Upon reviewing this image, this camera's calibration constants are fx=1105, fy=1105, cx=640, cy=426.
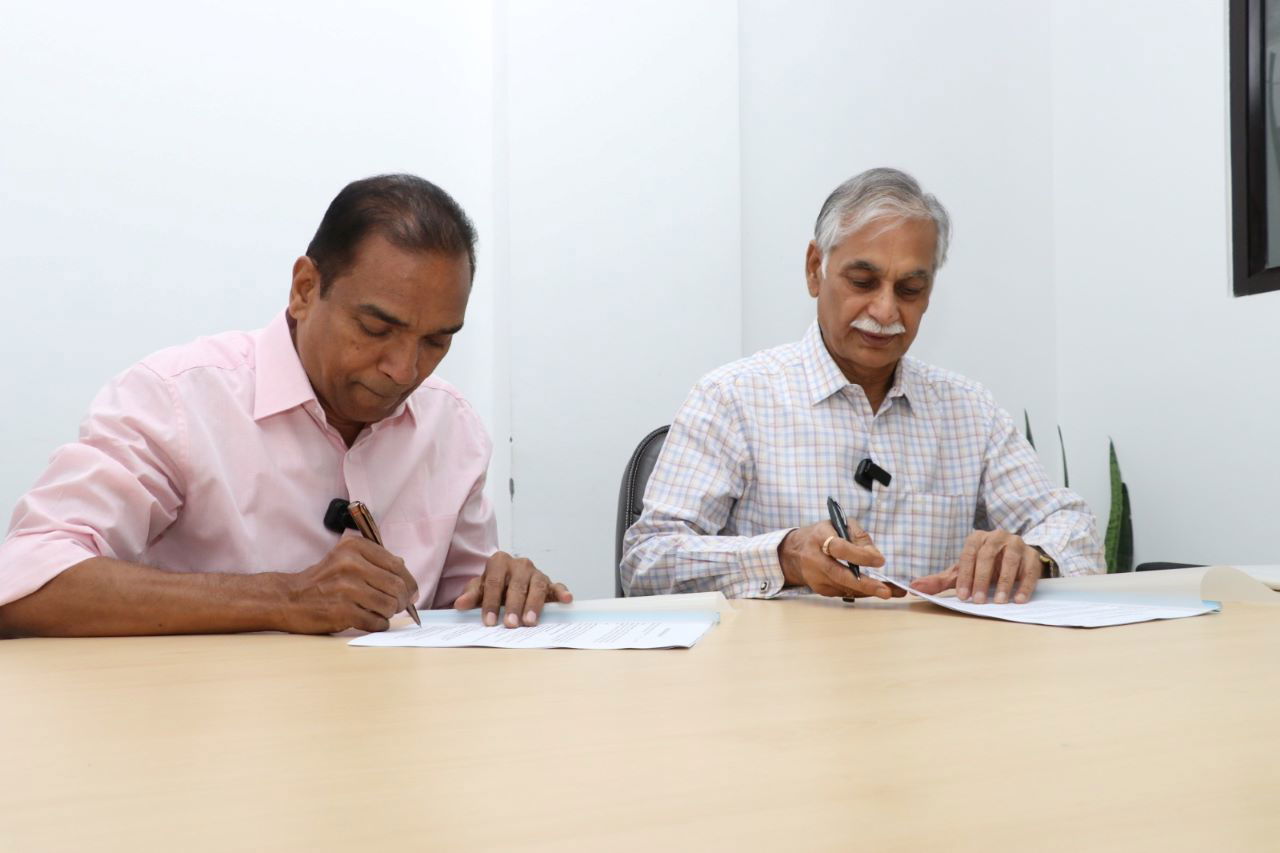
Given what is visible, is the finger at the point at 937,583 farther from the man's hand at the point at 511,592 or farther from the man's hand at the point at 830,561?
the man's hand at the point at 511,592

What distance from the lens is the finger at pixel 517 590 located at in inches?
57.7

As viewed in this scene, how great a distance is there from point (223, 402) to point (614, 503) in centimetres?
149

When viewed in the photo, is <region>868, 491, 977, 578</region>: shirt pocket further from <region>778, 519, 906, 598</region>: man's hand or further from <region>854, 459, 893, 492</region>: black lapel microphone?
<region>778, 519, 906, 598</region>: man's hand

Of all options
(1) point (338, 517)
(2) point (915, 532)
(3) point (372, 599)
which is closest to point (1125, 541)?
(2) point (915, 532)

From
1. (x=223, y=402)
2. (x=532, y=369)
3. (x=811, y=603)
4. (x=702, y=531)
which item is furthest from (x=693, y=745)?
(x=532, y=369)

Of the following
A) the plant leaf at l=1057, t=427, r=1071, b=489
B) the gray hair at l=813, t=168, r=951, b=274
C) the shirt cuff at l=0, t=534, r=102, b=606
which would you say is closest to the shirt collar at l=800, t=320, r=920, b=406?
the gray hair at l=813, t=168, r=951, b=274

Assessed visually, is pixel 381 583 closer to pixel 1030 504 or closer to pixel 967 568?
pixel 967 568

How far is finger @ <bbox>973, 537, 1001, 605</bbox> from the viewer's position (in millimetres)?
1682

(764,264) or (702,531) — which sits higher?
(764,264)

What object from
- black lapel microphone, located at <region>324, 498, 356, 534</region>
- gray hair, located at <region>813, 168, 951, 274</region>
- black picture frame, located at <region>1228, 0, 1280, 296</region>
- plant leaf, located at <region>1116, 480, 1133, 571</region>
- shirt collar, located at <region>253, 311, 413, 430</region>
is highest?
black picture frame, located at <region>1228, 0, 1280, 296</region>

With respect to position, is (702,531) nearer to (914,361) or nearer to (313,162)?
(914,361)

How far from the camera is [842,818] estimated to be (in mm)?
570

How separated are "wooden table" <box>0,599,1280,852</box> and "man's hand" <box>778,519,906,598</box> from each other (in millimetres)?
406

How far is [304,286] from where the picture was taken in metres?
1.82
